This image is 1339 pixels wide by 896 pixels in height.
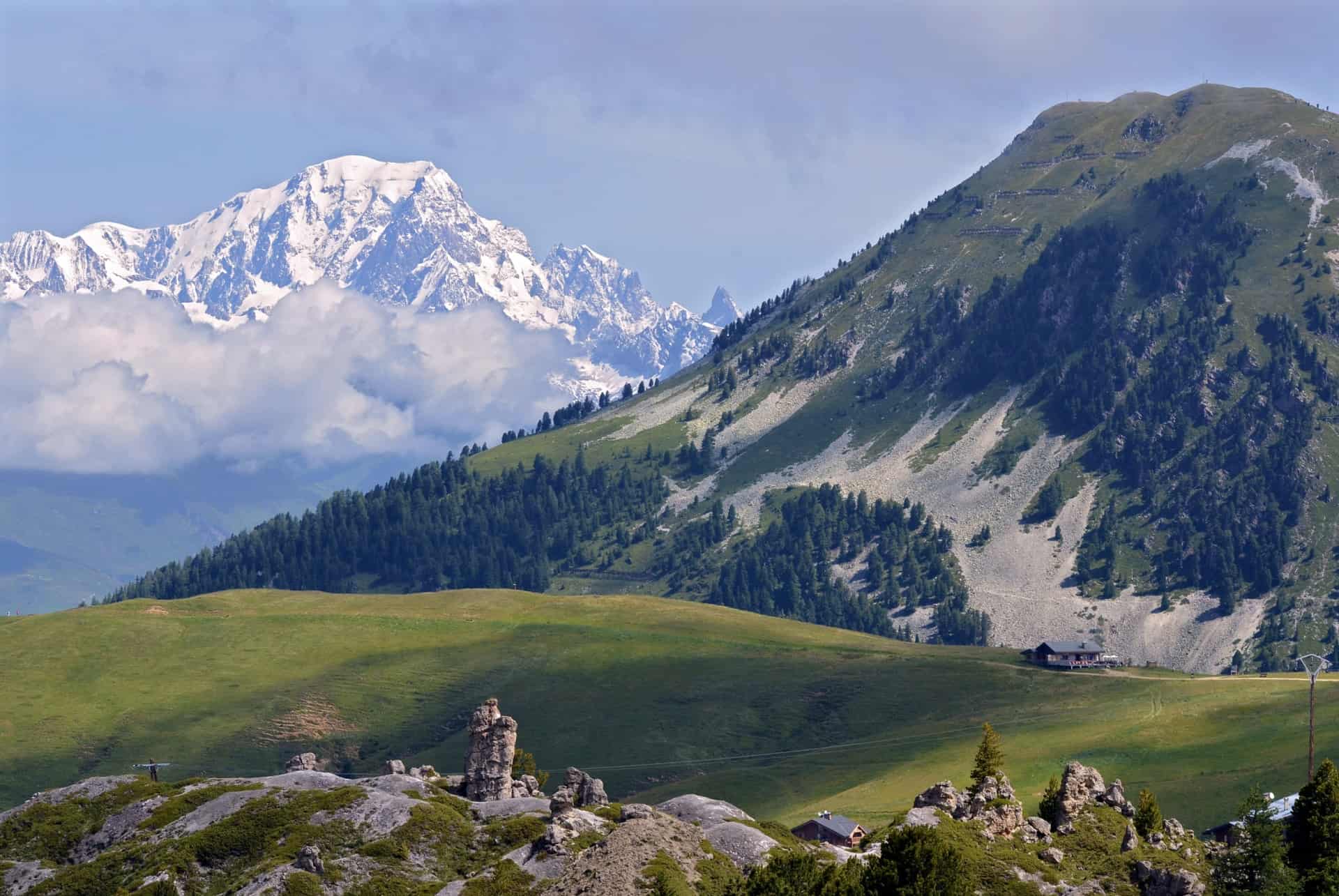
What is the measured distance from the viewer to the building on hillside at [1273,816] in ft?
438

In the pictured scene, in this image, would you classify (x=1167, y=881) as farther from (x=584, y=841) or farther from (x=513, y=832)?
(x=513, y=832)

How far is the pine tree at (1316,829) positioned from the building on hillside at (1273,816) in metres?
2.65

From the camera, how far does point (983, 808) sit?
439ft

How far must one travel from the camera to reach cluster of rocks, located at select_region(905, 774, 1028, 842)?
131m

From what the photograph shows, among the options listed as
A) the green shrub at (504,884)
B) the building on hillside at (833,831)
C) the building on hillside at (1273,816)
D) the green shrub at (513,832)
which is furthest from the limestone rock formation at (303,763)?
the building on hillside at (1273,816)

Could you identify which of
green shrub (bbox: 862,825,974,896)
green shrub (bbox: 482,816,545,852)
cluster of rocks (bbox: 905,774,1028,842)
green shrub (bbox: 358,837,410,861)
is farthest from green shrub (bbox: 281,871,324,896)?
cluster of rocks (bbox: 905,774,1028,842)

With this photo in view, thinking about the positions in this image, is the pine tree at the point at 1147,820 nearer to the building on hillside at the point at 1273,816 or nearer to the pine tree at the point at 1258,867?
the building on hillside at the point at 1273,816

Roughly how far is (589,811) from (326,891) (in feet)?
75.6

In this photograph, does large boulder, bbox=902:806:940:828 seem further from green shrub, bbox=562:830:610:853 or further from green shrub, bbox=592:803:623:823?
green shrub, bbox=592:803:623:823

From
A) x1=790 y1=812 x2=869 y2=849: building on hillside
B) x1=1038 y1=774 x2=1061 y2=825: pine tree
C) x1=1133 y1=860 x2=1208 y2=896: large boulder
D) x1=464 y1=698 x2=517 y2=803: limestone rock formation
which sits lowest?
x1=790 y1=812 x2=869 y2=849: building on hillside

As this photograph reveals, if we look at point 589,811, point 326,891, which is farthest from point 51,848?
point 589,811

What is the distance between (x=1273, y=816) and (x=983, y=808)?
23.7 m

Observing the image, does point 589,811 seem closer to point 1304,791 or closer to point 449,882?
point 449,882

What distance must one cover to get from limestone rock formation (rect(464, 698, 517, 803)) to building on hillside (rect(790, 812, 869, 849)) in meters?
30.6
